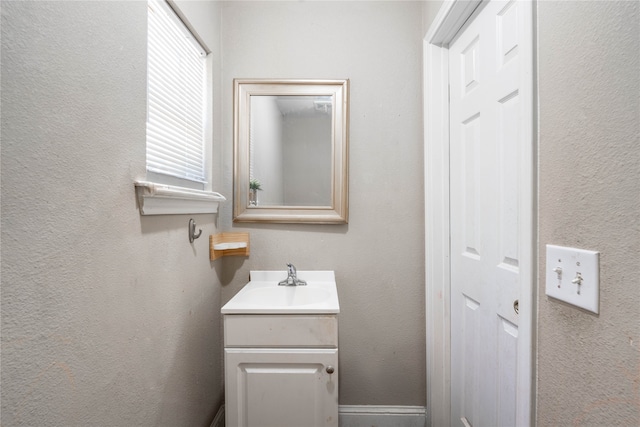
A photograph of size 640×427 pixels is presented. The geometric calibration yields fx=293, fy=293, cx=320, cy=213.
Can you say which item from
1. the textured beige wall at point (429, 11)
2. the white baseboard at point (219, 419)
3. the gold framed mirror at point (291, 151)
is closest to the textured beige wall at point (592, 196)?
the textured beige wall at point (429, 11)

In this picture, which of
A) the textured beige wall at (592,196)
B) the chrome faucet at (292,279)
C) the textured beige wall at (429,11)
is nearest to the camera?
the textured beige wall at (592,196)

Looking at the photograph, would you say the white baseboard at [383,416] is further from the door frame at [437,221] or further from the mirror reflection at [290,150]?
the mirror reflection at [290,150]

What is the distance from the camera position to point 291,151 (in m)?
1.54

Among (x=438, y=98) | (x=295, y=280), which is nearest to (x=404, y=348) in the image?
(x=295, y=280)

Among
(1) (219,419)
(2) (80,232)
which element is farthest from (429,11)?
(1) (219,419)

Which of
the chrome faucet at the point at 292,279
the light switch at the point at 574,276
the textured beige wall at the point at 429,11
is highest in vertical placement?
the textured beige wall at the point at 429,11

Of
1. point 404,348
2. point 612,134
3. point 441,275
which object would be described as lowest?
point 404,348

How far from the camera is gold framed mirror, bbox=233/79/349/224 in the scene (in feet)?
4.95

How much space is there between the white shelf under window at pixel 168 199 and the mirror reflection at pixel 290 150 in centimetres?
33

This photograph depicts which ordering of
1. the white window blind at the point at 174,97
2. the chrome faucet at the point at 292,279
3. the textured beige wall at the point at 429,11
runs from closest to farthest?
the white window blind at the point at 174,97 → the textured beige wall at the point at 429,11 → the chrome faucet at the point at 292,279

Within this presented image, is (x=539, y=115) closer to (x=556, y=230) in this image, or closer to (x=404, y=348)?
(x=556, y=230)

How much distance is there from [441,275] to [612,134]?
101 cm

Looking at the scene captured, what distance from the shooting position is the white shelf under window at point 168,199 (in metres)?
0.85

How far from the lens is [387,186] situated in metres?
1.53
